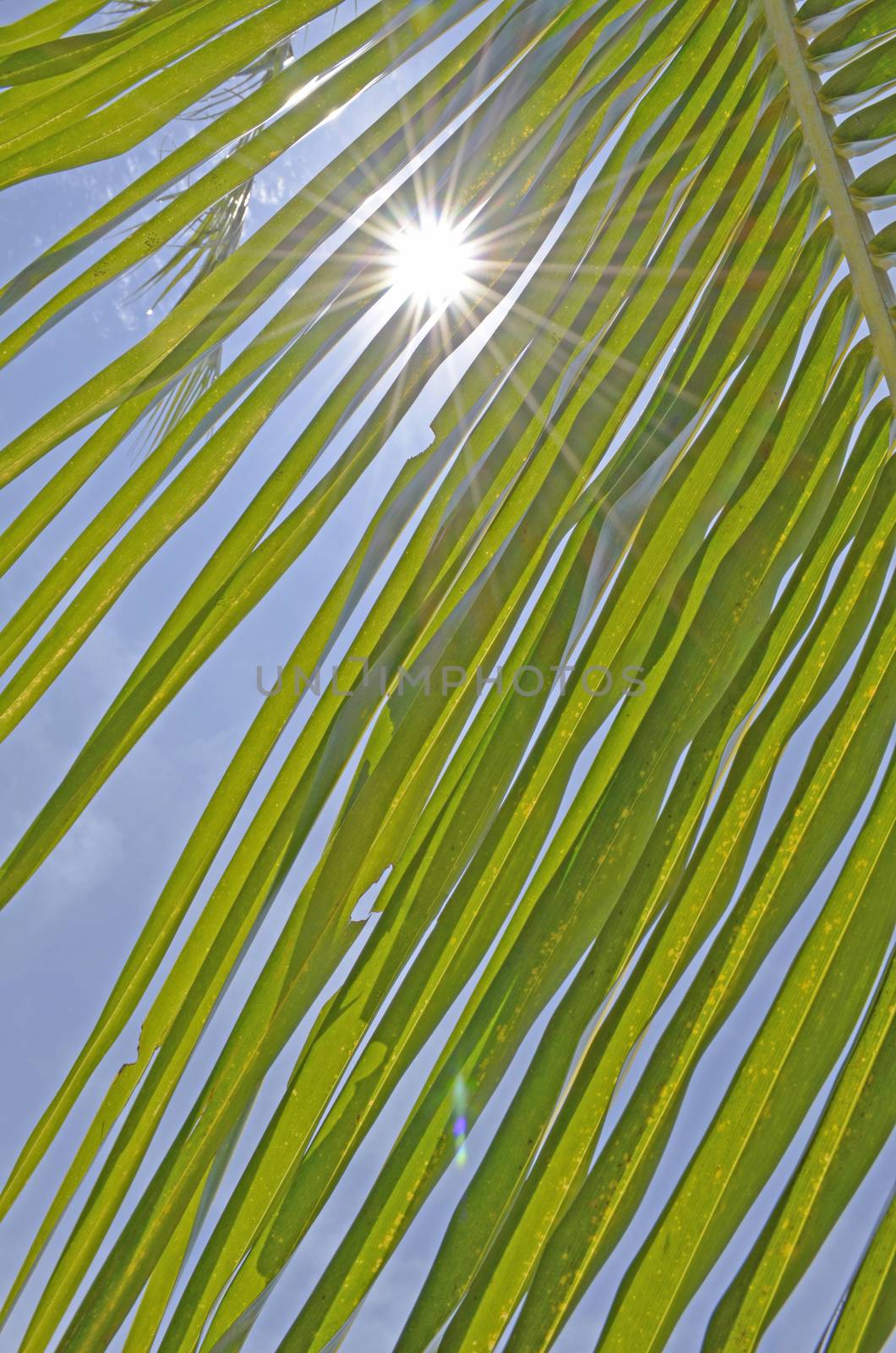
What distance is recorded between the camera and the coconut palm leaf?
1.74 feet

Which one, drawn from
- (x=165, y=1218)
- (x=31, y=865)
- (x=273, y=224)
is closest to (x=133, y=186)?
(x=273, y=224)

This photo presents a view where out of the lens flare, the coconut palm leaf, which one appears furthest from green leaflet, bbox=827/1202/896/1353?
the lens flare

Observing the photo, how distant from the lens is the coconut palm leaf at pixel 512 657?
0.53 meters

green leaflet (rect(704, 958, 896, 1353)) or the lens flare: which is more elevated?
the lens flare

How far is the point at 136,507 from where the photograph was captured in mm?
667

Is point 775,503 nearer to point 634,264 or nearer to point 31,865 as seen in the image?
point 634,264

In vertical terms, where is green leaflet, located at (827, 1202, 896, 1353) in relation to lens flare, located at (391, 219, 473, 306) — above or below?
below

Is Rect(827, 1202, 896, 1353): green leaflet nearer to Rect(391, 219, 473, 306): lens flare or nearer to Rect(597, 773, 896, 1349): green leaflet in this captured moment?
Rect(597, 773, 896, 1349): green leaflet

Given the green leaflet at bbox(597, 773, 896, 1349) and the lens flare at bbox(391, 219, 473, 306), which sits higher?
the lens flare at bbox(391, 219, 473, 306)

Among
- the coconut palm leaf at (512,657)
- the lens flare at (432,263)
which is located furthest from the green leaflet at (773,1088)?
the lens flare at (432,263)

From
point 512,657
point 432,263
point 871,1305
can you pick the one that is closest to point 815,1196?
point 871,1305

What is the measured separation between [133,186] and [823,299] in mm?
512

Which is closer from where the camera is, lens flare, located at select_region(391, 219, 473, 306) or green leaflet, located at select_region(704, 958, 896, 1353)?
green leaflet, located at select_region(704, 958, 896, 1353)

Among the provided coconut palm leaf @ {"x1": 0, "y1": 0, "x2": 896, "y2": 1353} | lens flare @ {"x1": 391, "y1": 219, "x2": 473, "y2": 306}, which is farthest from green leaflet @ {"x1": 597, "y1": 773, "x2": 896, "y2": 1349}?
lens flare @ {"x1": 391, "y1": 219, "x2": 473, "y2": 306}
